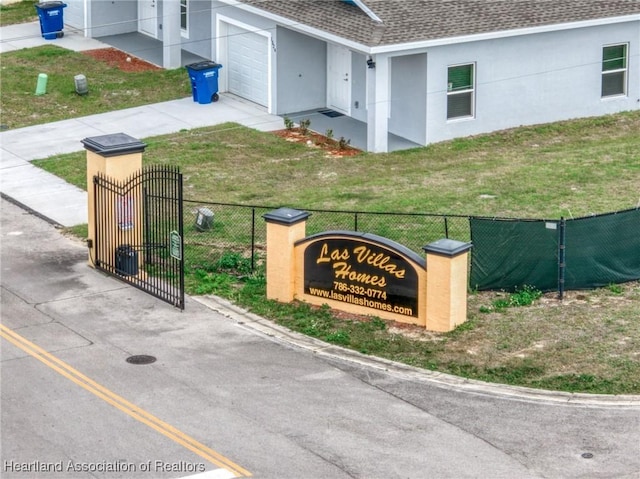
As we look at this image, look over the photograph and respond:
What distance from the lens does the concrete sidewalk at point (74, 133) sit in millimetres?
29438

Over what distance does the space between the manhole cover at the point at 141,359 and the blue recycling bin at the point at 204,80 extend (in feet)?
54.2

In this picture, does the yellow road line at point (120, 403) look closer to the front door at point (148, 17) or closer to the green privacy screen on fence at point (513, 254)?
the green privacy screen on fence at point (513, 254)

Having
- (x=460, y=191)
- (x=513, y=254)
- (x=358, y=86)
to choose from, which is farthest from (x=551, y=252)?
(x=358, y=86)

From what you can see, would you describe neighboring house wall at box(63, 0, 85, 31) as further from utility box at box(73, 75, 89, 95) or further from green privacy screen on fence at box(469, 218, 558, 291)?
Answer: green privacy screen on fence at box(469, 218, 558, 291)

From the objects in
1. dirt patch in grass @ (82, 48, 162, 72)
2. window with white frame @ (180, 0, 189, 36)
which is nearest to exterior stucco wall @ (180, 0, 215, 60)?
window with white frame @ (180, 0, 189, 36)

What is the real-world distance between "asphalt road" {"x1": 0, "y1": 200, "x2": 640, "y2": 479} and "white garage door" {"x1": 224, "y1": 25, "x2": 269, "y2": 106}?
47.1ft

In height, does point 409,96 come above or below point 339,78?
below

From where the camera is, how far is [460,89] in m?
33.0

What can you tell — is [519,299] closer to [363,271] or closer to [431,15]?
[363,271]

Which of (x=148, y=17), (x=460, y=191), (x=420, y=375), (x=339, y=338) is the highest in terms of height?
(x=148, y=17)

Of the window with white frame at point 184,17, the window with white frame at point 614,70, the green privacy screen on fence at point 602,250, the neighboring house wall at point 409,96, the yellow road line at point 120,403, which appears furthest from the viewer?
the window with white frame at point 184,17

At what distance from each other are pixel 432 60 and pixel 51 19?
51.6ft

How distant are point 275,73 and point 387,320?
14.6m

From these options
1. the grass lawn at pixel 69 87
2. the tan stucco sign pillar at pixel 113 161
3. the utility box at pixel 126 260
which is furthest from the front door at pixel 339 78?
the utility box at pixel 126 260
